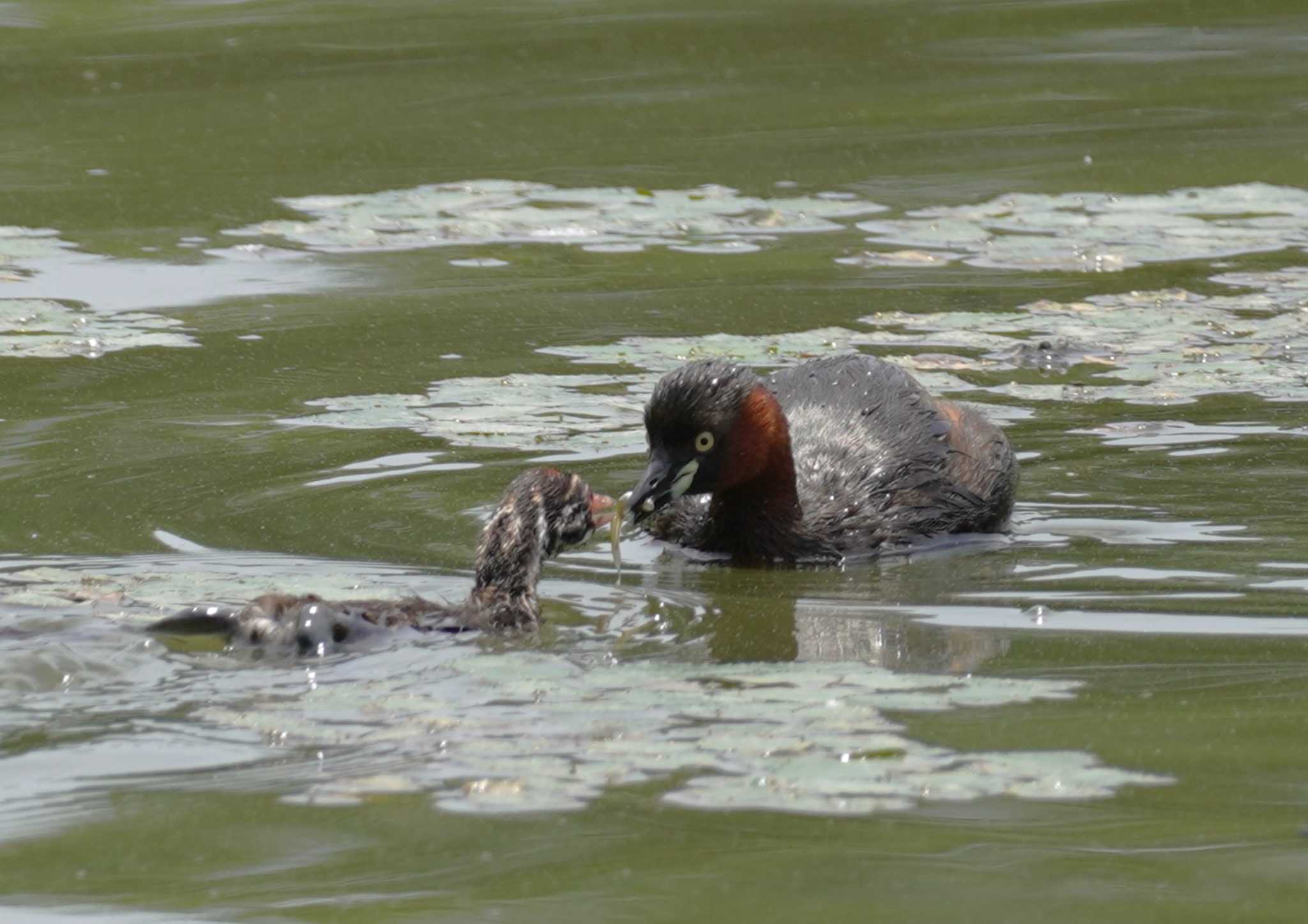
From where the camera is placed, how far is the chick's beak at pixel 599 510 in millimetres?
7895

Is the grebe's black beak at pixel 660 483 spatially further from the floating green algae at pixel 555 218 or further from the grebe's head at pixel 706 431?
the floating green algae at pixel 555 218

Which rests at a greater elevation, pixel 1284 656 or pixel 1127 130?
pixel 1127 130

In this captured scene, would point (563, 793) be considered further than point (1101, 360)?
No

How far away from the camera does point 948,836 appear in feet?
16.0

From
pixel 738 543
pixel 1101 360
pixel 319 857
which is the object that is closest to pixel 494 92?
pixel 1101 360

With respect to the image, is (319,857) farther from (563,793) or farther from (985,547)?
(985,547)

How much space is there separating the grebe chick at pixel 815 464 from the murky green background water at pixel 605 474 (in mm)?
263

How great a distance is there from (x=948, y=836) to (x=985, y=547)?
373cm

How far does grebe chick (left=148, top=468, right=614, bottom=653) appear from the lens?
6.46 m

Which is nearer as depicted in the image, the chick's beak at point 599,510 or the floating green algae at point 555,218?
the chick's beak at point 599,510

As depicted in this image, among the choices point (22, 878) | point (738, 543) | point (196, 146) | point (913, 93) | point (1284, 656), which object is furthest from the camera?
point (913, 93)

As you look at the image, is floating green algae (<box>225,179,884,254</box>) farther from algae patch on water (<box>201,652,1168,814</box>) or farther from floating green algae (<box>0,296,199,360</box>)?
algae patch on water (<box>201,652,1168,814</box>)

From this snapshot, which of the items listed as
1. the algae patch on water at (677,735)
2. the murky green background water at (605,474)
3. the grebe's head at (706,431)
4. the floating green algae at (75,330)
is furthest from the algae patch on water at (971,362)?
the algae patch on water at (677,735)

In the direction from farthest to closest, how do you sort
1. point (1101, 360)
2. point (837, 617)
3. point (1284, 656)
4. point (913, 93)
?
point (913, 93) < point (1101, 360) < point (837, 617) < point (1284, 656)
